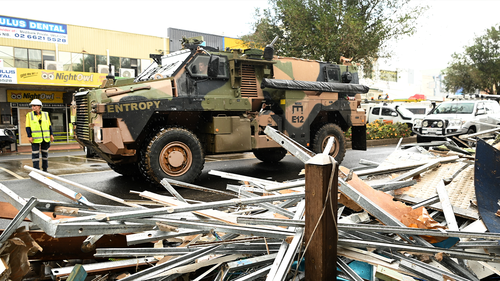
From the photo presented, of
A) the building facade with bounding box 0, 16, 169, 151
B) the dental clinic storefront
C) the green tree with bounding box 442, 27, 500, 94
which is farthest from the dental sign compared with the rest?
the green tree with bounding box 442, 27, 500, 94

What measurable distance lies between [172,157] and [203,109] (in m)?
1.04

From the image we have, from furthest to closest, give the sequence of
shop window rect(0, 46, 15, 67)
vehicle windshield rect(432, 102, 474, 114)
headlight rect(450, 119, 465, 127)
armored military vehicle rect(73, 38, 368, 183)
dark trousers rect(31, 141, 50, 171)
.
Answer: shop window rect(0, 46, 15, 67)
vehicle windshield rect(432, 102, 474, 114)
headlight rect(450, 119, 465, 127)
dark trousers rect(31, 141, 50, 171)
armored military vehicle rect(73, 38, 368, 183)

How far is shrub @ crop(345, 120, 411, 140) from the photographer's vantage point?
646 inches

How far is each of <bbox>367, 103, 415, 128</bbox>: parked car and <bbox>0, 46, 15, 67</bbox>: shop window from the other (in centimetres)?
1875

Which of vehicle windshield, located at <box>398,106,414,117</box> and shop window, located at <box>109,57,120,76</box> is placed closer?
vehicle windshield, located at <box>398,106,414,117</box>

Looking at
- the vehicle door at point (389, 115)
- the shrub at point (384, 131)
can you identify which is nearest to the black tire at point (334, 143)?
the shrub at point (384, 131)

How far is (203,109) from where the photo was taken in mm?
6848

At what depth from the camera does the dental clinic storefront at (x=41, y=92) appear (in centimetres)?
1806

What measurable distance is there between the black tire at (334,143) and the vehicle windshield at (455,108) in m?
7.08

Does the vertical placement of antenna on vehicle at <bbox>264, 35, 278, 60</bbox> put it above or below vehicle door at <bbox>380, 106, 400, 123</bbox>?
above

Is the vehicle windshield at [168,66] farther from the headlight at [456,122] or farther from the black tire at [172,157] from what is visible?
the headlight at [456,122]

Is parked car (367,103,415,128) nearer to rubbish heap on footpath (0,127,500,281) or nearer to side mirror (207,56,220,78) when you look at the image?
side mirror (207,56,220,78)

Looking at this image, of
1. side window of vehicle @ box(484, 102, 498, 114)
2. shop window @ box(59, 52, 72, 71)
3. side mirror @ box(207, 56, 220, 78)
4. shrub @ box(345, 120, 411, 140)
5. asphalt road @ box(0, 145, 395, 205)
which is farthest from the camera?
shop window @ box(59, 52, 72, 71)

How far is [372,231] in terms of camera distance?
2.43 metres
